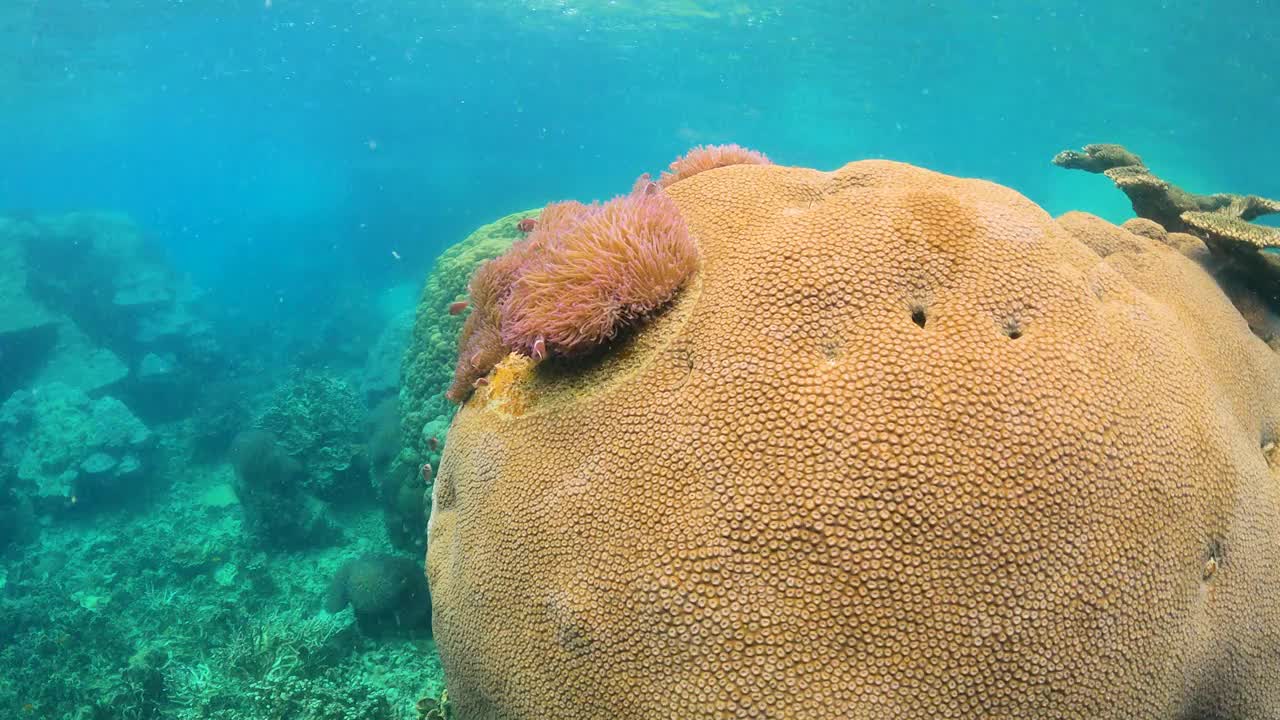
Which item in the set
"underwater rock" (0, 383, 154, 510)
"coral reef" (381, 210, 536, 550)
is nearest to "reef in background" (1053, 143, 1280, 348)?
"coral reef" (381, 210, 536, 550)

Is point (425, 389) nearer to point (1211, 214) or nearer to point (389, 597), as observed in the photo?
point (389, 597)

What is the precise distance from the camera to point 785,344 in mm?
2262

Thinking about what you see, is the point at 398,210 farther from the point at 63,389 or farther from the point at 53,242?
the point at 63,389

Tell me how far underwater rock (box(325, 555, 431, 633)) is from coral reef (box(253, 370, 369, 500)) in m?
4.03

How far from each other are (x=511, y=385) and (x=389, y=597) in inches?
184

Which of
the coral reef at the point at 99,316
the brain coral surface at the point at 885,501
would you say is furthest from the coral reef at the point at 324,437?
the brain coral surface at the point at 885,501

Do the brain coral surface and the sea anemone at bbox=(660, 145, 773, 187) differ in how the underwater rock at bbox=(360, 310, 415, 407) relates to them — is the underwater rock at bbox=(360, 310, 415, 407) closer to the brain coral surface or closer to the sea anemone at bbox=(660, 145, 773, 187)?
the sea anemone at bbox=(660, 145, 773, 187)

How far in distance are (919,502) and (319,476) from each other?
34.8ft

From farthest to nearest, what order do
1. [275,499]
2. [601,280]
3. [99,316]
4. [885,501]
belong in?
[99,316] < [275,499] < [601,280] < [885,501]

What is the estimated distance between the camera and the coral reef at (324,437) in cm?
1028

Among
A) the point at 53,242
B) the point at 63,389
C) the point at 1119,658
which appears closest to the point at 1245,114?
the point at 1119,658

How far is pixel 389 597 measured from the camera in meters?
6.48

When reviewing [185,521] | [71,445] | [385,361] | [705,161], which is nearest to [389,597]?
[705,161]

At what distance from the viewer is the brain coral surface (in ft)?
6.33
